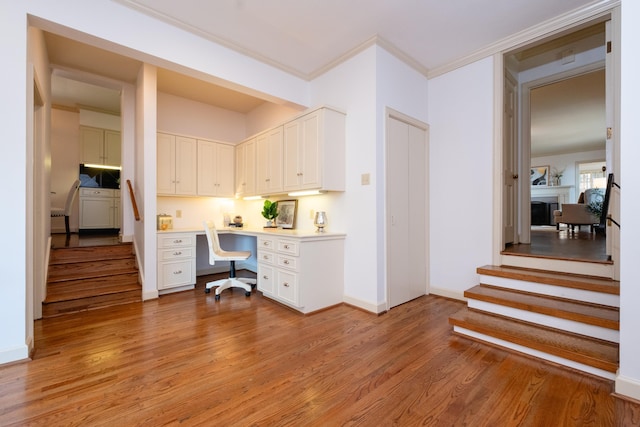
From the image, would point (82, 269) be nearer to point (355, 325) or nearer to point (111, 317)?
point (111, 317)

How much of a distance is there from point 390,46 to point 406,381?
3.37m

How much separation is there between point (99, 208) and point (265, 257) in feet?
17.6

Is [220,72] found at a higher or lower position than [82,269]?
higher

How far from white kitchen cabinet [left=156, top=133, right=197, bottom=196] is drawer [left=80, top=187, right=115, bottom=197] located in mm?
3438

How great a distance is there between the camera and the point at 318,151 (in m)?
3.35

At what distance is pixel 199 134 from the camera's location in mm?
5066

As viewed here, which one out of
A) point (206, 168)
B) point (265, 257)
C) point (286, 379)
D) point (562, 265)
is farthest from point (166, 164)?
point (562, 265)

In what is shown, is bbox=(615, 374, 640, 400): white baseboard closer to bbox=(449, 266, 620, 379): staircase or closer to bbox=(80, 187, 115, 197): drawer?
bbox=(449, 266, 620, 379): staircase

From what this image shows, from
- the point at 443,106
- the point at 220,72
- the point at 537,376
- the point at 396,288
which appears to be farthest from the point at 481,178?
the point at 220,72

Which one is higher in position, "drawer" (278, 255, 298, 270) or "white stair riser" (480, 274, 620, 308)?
"drawer" (278, 255, 298, 270)

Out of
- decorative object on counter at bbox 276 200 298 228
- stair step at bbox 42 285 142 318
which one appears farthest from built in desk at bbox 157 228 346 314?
decorative object on counter at bbox 276 200 298 228

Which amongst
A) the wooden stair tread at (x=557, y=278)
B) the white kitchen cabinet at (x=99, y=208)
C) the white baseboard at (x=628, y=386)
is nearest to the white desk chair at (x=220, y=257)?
the wooden stair tread at (x=557, y=278)

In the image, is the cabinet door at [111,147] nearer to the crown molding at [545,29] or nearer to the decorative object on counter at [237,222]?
the decorative object on counter at [237,222]

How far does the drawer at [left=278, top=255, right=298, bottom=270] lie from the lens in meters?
3.09
